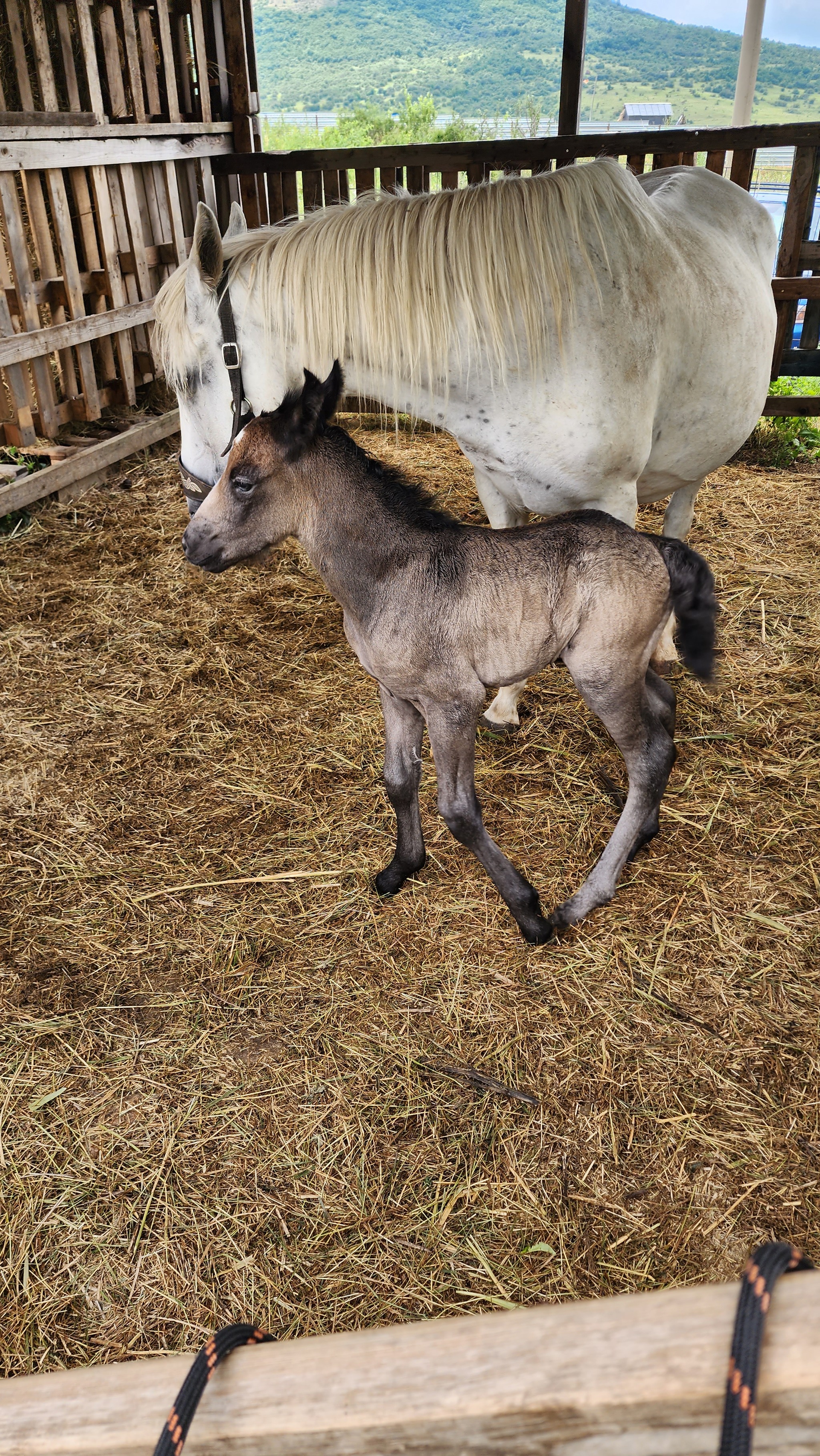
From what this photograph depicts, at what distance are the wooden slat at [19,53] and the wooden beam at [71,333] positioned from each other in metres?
1.27

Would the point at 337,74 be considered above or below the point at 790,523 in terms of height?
above

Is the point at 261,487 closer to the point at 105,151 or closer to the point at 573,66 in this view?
the point at 105,151

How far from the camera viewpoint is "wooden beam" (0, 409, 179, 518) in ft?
17.8

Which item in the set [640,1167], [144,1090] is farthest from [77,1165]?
[640,1167]

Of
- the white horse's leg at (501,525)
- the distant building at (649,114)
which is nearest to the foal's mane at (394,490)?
the white horse's leg at (501,525)

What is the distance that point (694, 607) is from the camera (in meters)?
2.53

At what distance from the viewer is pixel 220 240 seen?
3021 mm

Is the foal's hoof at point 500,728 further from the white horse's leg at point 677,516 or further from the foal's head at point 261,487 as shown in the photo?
the foal's head at point 261,487

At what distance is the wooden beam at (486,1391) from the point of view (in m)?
0.68

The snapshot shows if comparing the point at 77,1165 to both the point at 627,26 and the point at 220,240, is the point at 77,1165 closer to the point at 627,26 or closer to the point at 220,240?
the point at 220,240

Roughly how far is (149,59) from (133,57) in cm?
25

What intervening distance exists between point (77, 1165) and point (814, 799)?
2701mm

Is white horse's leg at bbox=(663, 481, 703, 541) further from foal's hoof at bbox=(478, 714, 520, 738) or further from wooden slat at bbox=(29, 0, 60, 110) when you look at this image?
wooden slat at bbox=(29, 0, 60, 110)

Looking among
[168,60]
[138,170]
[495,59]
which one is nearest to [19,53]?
[138,170]
